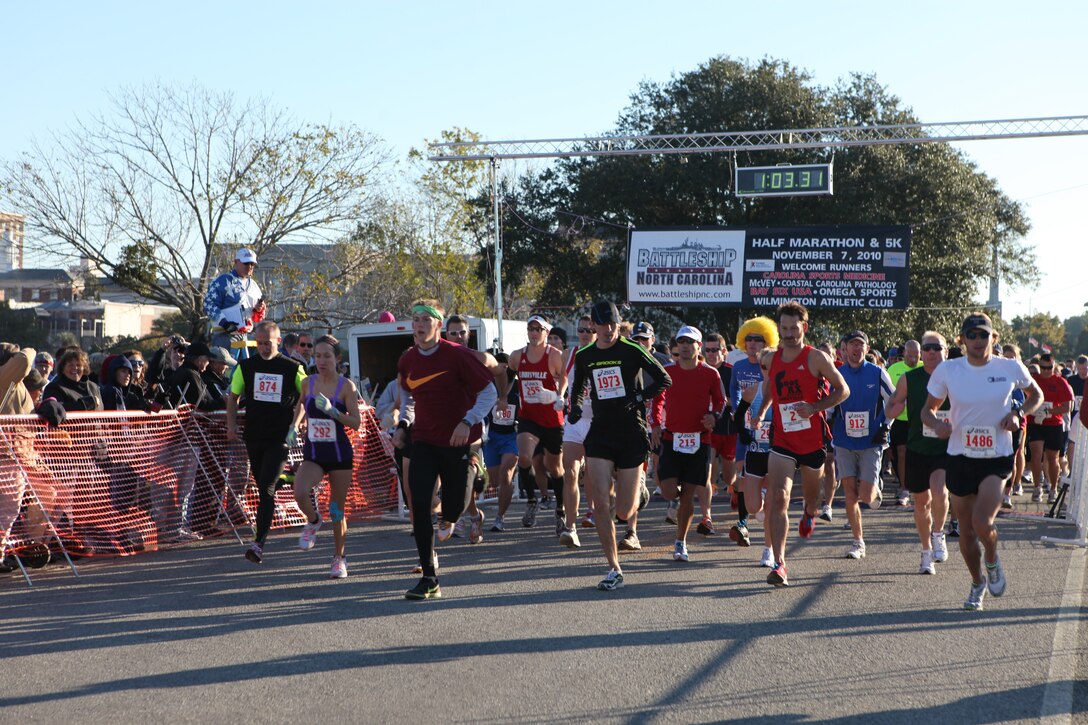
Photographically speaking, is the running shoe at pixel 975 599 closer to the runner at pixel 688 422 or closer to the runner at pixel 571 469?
the runner at pixel 688 422

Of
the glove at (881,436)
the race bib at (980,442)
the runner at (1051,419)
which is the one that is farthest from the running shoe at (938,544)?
the runner at (1051,419)

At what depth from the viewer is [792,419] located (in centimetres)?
824

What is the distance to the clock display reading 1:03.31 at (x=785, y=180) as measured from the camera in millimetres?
20000

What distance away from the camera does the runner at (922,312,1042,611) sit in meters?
7.27

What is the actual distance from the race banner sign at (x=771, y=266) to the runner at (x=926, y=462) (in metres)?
14.6

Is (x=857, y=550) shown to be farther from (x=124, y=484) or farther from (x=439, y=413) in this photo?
(x=124, y=484)

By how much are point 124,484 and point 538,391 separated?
13.0 feet

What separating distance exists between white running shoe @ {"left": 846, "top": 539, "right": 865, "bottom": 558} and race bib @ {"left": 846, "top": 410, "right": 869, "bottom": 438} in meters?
1.02

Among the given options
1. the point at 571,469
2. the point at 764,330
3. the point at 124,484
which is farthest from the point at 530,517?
the point at 124,484

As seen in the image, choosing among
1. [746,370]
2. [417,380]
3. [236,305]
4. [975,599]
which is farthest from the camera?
[236,305]

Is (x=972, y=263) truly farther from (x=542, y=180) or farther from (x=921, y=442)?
(x=921, y=442)

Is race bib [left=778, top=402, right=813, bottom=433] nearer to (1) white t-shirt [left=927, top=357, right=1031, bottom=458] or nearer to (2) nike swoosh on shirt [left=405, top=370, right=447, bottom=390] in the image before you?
(1) white t-shirt [left=927, top=357, right=1031, bottom=458]

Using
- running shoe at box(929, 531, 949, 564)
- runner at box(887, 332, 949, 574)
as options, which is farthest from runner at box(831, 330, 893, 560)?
running shoe at box(929, 531, 949, 564)

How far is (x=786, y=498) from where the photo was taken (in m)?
8.29
